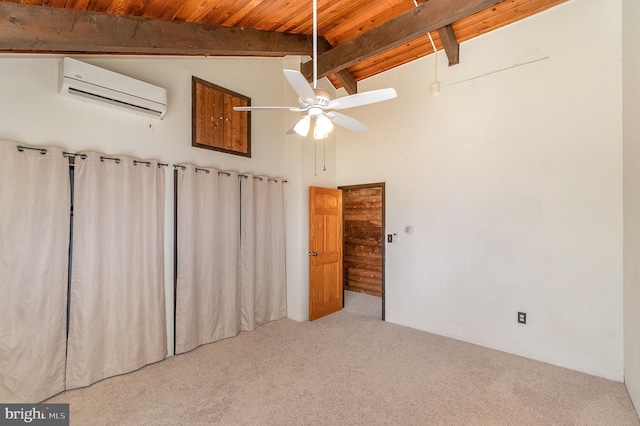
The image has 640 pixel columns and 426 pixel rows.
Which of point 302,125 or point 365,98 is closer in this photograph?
point 365,98

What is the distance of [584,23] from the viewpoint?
293 centimetres

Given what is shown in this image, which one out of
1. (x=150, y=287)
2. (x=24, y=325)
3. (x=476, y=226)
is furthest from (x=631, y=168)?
(x=24, y=325)

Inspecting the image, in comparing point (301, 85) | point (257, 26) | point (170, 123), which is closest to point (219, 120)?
point (170, 123)

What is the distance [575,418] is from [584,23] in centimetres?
355

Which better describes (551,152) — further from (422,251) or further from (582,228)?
(422,251)

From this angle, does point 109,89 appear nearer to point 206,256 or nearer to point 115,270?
point 115,270

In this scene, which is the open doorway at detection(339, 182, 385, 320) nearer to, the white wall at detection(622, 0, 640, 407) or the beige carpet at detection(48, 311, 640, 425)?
the beige carpet at detection(48, 311, 640, 425)

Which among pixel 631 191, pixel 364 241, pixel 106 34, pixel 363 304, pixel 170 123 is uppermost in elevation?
pixel 106 34

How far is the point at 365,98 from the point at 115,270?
272 centimetres

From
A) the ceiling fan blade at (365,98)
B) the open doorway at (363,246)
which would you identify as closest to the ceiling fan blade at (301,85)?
the ceiling fan blade at (365,98)

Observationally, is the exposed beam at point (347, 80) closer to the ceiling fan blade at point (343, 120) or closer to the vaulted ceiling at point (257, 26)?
the vaulted ceiling at point (257, 26)

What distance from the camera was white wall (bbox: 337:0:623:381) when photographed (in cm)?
283

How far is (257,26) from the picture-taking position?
3367 millimetres

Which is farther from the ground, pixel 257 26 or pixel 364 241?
pixel 257 26
